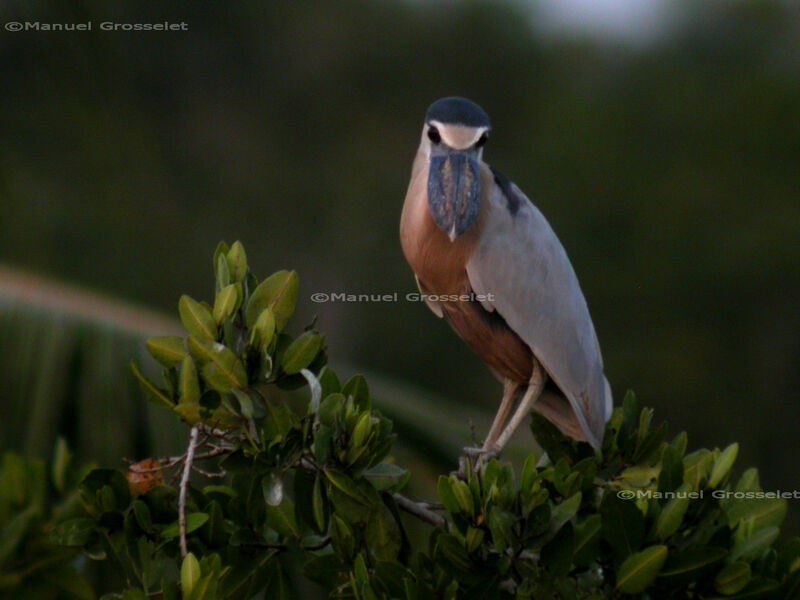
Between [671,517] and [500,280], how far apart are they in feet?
3.36

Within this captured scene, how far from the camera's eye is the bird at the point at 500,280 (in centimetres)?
267

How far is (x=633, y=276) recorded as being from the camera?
47.6 ft

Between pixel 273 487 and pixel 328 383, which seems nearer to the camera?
pixel 273 487

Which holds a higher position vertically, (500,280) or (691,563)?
(500,280)

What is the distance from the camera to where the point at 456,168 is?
2.64 metres

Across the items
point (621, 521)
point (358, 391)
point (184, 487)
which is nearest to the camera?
point (184, 487)

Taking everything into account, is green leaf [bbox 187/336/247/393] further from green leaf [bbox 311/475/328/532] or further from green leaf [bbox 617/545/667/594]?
green leaf [bbox 617/545/667/594]

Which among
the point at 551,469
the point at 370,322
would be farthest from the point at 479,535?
the point at 370,322

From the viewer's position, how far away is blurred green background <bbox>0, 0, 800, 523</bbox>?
11.8 metres

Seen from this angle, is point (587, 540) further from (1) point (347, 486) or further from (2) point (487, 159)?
(2) point (487, 159)

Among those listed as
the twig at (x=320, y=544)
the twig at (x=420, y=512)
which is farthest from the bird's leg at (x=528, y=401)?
the twig at (x=320, y=544)

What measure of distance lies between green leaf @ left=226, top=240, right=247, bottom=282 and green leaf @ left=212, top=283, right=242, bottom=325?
7cm

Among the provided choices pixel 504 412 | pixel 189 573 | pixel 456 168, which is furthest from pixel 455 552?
pixel 504 412

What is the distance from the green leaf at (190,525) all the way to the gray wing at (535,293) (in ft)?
3.53
